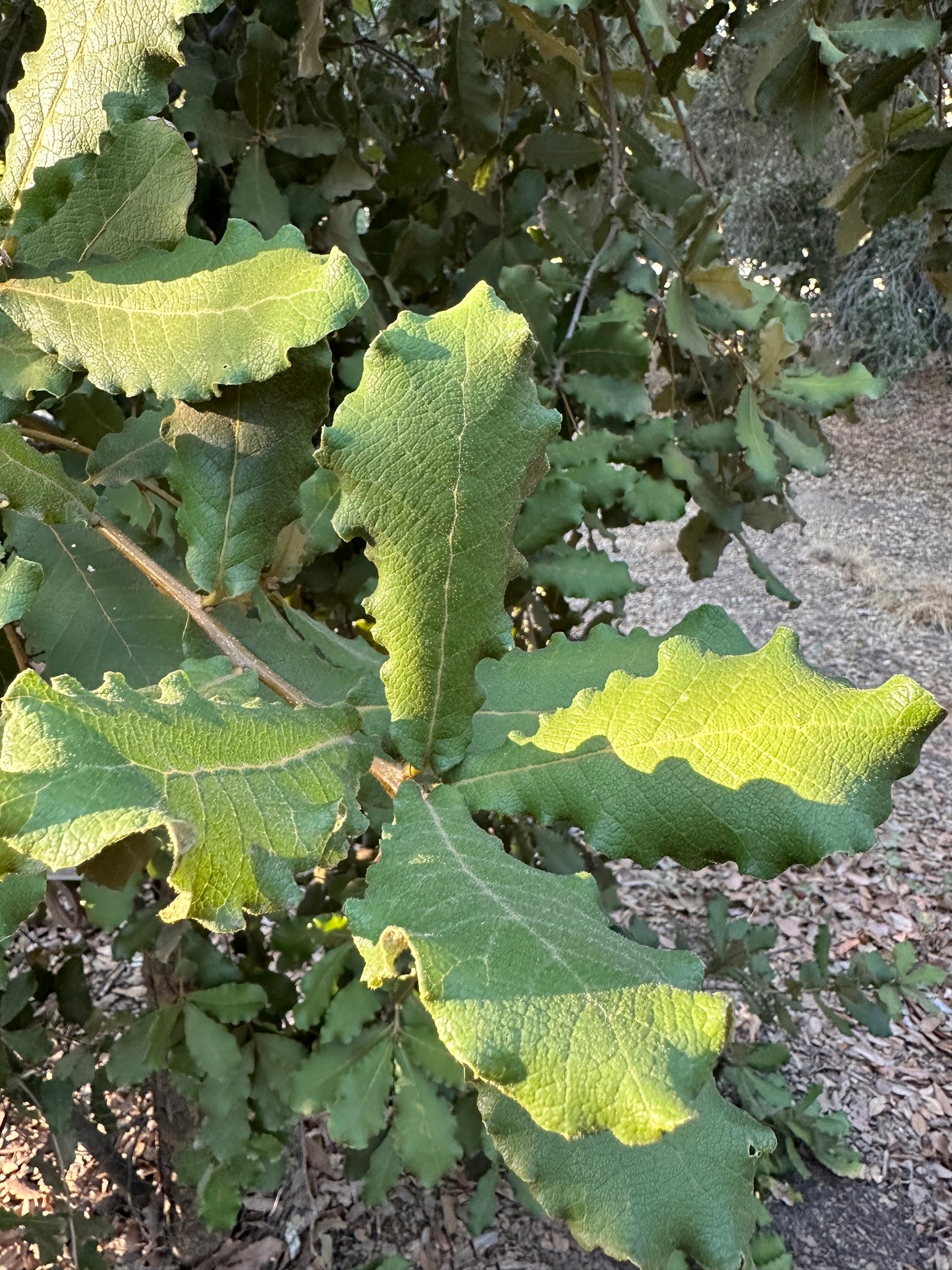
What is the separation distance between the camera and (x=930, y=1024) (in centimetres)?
290

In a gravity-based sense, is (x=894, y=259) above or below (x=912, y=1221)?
above

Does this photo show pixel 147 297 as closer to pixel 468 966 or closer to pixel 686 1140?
pixel 468 966

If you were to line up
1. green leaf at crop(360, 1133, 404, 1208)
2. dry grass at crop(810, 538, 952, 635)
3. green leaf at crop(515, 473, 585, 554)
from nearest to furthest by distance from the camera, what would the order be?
1. green leaf at crop(515, 473, 585, 554)
2. green leaf at crop(360, 1133, 404, 1208)
3. dry grass at crop(810, 538, 952, 635)

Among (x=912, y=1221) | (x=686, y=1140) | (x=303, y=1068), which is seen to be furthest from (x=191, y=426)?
(x=912, y=1221)

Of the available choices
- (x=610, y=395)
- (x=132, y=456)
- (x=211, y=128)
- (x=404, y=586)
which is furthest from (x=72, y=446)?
(x=610, y=395)

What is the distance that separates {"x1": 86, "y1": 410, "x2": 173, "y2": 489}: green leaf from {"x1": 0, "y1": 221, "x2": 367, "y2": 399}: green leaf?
0.15 m

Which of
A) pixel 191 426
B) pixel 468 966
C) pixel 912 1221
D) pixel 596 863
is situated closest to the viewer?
pixel 468 966

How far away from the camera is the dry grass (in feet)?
17.3

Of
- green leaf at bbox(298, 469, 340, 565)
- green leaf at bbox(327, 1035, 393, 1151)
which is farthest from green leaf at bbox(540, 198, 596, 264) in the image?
green leaf at bbox(327, 1035, 393, 1151)

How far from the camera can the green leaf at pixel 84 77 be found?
555mm

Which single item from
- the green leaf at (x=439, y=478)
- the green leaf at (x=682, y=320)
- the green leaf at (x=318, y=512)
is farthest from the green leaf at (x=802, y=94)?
the green leaf at (x=439, y=478)

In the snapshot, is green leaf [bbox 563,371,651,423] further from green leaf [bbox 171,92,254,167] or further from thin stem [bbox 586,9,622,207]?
green leaf [bbox 171,92,254,167]

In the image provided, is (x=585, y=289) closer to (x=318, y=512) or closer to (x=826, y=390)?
(x=826, y=390)

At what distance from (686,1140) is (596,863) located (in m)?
1.33
